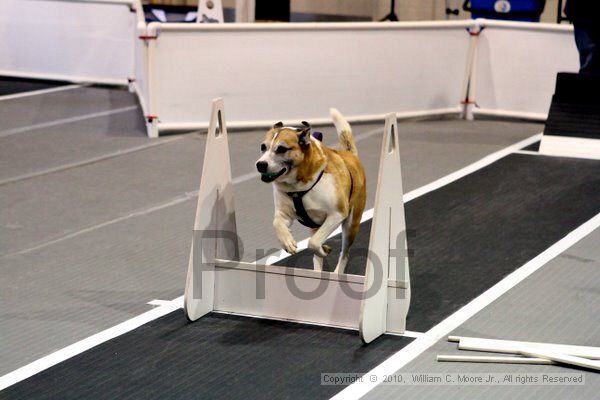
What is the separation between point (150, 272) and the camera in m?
6.84

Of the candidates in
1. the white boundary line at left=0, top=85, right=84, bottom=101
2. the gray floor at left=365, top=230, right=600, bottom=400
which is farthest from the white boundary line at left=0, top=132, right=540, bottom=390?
the white boundary line at left=0, top=85, right=84, bottom=101

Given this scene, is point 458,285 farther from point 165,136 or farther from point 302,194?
point 165,136

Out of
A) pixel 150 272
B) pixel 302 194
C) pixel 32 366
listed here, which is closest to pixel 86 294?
pixel 150 272

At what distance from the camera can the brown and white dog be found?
5508 mm

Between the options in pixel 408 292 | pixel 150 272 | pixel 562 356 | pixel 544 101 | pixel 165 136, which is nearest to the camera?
pixel 562 356

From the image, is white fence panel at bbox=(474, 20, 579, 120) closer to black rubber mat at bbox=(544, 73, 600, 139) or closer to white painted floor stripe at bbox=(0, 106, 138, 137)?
black rubber mat at bbox=(544, 73, 600, 139)

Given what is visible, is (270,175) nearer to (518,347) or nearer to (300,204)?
(300,204)

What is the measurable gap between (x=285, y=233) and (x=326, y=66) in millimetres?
5766

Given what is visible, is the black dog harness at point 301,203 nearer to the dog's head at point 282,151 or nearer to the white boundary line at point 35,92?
the dog's head at point 282,151

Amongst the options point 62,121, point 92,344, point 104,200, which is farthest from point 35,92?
point 92,344

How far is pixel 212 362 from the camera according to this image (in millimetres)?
5359

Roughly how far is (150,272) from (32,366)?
1636 mm

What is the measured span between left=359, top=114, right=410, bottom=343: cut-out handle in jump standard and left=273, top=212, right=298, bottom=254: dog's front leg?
16.9 inches

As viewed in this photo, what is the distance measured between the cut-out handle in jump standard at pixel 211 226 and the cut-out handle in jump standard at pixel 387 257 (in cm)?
98
